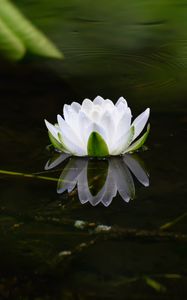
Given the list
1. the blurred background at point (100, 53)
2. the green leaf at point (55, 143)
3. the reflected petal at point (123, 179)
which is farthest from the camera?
the blurred background at point (100, 53)

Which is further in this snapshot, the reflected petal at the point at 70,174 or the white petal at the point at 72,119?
the white petal at the point at 72,119

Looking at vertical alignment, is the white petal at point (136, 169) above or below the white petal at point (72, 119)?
below

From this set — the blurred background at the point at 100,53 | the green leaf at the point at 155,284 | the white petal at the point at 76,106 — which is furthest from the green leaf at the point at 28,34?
the green leaf at the point at 155,284

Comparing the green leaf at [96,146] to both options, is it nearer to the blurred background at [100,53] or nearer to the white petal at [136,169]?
the white petal at [136,169]

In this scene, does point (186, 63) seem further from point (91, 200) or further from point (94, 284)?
point (94, 284)

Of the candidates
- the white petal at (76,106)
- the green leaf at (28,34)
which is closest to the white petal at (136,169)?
the white petal at (76,106)

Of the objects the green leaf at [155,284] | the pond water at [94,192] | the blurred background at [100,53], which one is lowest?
the green leaf at [155,284]

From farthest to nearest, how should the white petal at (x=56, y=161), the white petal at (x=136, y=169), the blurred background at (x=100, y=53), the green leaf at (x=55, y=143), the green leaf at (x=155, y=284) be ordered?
the blurred background at (x=100, y=53)
the green leaf at (x=55, y=143)
the white petal at (x=56, y=161)
the white petal at (x=136, y=169)
the green leaf at (x=155, y=284)

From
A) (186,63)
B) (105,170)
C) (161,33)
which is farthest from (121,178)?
(161,33)
